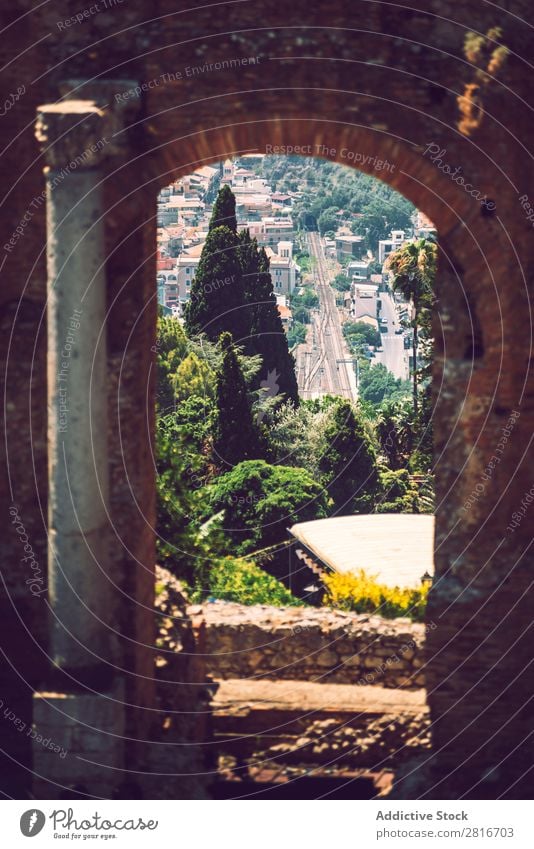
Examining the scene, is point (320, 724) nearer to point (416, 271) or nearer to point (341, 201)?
point (416, 271)

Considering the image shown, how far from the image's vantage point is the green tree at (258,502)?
31.2 metres

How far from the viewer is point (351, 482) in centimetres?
3878

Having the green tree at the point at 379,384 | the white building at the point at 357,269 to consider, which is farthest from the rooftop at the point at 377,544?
the white building at the point at 357,269

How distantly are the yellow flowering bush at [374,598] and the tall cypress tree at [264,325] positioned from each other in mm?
23856

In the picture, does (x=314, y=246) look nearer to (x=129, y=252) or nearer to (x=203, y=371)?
(x=203, y=371)

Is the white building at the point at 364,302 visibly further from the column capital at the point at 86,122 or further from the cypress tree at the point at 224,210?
the column capital at the point at 86,122

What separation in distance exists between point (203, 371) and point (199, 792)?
34420 millimetres

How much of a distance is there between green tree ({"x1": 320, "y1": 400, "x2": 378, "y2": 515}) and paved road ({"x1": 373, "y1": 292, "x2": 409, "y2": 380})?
24.7 metres

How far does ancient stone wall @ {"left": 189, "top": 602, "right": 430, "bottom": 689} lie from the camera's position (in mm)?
14156

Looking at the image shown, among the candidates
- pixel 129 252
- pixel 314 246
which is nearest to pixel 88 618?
pixel 129 252

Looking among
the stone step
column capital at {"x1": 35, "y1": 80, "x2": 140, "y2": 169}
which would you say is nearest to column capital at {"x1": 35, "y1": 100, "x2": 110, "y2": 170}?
column capital at {"x1": 35, "y1": 80, "x2": 140, "y2": 169}

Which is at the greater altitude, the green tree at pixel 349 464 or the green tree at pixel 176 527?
the green tree at pixel 349 464

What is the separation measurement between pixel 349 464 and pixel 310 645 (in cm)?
2454

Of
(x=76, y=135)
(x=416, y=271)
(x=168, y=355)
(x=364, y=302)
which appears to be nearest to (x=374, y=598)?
(x=76, y=135)
